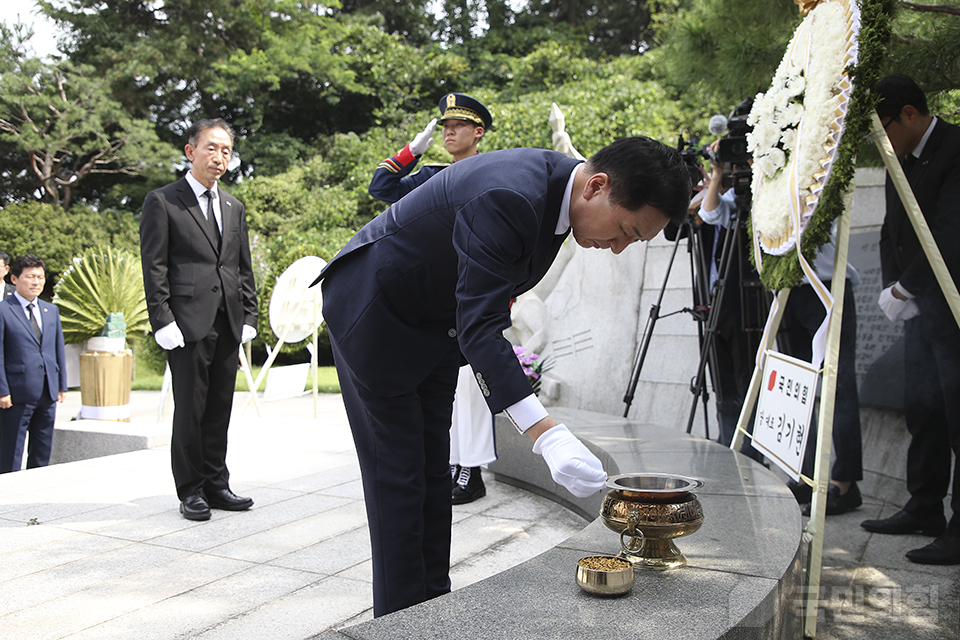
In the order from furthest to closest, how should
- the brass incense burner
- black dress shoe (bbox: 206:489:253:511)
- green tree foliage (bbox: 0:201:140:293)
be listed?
green tree foliage (bbox: 0:201:140:293), black dress shoe (bbox: 206:489:253:511), the brass incense burner

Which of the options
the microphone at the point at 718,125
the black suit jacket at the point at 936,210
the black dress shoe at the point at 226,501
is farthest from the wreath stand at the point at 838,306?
the black dress shoe at the point at 226,501

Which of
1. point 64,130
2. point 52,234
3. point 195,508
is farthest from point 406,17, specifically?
point 195,508

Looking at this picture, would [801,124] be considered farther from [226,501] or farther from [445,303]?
[226,501]

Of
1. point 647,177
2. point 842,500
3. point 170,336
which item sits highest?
point 647,177

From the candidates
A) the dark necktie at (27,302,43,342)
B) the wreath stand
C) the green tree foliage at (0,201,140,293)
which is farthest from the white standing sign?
the green tree foliage at (0,201,140,293)

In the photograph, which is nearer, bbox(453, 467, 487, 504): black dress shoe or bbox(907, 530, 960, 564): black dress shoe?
bbox(907, 530, 960, 564): black dress shoe

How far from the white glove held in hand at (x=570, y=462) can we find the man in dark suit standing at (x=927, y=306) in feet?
6.73

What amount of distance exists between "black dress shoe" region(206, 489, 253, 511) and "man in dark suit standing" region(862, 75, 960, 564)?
2.93 meters

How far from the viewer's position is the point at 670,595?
1663mm

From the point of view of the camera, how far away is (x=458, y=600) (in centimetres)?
160

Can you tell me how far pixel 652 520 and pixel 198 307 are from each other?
251 cm

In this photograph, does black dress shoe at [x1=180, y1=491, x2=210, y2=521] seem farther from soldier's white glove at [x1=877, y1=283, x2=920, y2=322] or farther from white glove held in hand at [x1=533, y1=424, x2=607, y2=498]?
soldier's white glove at [x1=877, y1=283, x2=920, y2=322]

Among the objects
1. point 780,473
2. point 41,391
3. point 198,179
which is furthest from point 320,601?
point 41,391

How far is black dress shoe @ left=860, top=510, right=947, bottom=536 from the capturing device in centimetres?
319
